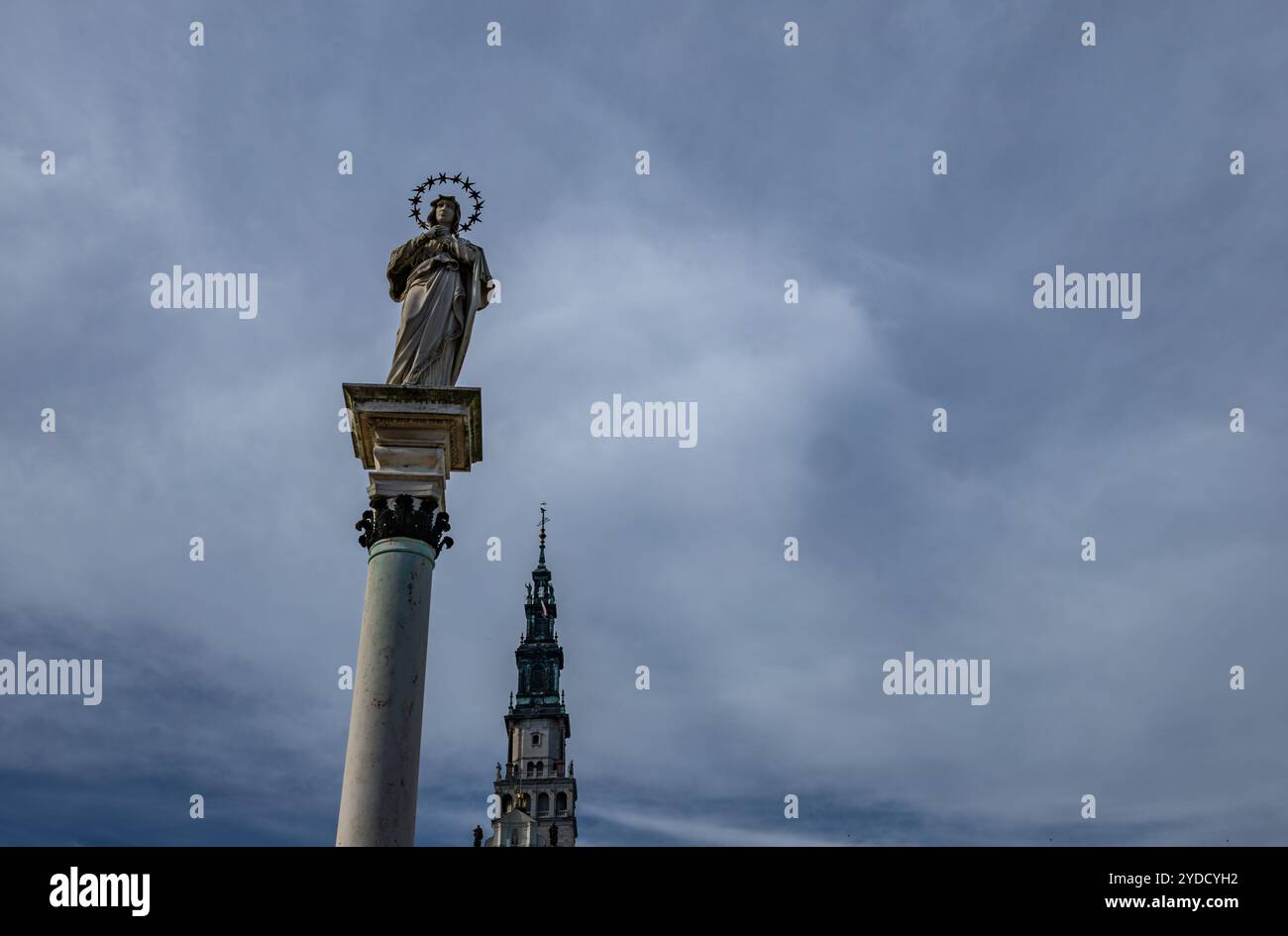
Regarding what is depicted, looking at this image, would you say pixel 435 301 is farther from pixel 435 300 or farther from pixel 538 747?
pixel 538 747

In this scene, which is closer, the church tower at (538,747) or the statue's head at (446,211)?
the statue's head at (446,211)

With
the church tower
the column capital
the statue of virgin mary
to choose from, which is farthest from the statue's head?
the church tower

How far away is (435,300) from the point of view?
53.1 ft

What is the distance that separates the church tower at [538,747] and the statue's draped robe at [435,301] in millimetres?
124097

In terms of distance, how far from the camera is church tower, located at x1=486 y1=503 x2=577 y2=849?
140 metres

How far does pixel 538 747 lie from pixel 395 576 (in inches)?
5456

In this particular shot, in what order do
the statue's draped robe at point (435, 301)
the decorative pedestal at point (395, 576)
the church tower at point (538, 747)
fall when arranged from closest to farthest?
the decorative pedestal at point (395, 576)
the statue's draped robe at point (435, 301)
the church tower at point (538, 747)

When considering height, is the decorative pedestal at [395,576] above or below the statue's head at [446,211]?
below

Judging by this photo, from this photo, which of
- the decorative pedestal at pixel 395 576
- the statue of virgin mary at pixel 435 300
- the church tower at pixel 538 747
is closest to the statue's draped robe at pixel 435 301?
the statue of virgin mary at pixel 435 300

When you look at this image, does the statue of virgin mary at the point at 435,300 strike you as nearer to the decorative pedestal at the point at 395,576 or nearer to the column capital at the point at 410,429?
the column capital at the point at 410,429

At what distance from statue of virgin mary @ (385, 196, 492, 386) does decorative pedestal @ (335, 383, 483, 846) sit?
649mm

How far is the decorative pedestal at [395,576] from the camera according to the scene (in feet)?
43.7
